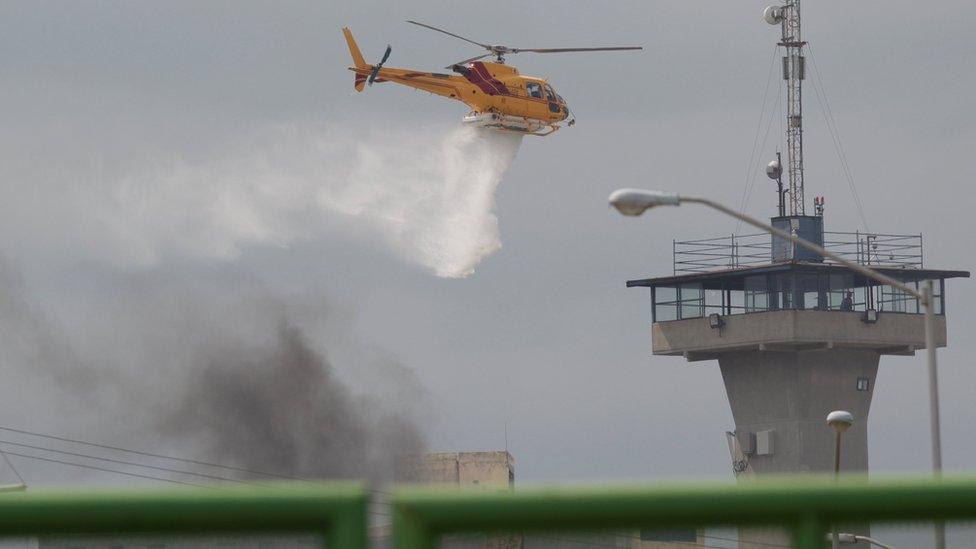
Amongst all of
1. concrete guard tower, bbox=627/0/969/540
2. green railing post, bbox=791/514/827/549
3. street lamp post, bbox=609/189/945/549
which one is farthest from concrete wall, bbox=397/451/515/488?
green railing post, bbox=791/514/827/549

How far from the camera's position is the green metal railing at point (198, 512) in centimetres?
602

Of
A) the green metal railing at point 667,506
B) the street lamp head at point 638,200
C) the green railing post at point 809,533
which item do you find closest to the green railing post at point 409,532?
the green metal railing at point 667,506

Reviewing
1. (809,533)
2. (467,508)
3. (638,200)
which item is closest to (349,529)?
(467,508)

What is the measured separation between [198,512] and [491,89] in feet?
240

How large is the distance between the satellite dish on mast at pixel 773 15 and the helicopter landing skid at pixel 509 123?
44.9 ft

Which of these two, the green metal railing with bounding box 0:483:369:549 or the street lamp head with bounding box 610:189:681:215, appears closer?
the green metal railing with bounding box 0:483:369:549

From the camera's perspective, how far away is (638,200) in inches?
1112

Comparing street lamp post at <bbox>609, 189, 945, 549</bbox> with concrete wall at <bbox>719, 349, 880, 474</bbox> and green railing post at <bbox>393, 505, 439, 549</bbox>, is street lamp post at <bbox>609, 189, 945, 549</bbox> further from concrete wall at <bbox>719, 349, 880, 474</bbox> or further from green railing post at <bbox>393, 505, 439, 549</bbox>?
concrete wall at <bbox>719, 349, 880, 474</bbox>

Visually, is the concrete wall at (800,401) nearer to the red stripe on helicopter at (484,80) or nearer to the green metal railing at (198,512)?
the red stripe on helicopter at (484,80)

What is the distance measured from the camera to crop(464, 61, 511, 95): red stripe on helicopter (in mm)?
78750

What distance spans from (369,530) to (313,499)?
215 millimetres

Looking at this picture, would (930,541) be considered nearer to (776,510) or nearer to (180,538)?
(776,510)

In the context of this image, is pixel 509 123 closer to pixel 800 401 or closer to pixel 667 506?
pixel 800 401

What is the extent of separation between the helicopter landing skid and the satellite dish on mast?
539 inches
